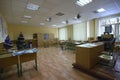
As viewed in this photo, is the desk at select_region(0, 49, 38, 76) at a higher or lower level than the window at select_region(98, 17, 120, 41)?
lower

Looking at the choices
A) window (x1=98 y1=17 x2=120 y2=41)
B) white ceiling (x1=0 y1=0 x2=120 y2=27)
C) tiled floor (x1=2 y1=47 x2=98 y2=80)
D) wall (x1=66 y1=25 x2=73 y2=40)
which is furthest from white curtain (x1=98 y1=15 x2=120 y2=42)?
tiled floor (x1=2 y1=47 x2=98 y2=80)

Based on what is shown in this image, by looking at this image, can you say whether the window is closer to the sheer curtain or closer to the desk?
the sheer curtain

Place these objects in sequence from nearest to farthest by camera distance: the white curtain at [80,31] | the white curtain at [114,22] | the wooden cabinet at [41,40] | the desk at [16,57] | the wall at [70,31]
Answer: the desk at [16,57], the white curtain at [114,22], the white curtain at [80,31], the wooden cabinet at [41,40], the wall at [70,31]

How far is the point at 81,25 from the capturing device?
845 centimetres

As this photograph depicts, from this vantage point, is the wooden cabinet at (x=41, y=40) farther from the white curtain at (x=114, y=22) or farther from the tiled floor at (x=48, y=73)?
the white curtain at (x=114, y=22)

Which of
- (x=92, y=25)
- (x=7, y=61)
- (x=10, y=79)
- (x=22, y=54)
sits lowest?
(x=10, y=79)

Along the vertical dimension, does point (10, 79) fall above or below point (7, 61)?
below

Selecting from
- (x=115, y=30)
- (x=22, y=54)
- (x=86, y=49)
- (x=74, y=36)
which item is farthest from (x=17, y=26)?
(x=115, y=30)

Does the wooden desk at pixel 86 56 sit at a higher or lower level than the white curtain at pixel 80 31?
lower

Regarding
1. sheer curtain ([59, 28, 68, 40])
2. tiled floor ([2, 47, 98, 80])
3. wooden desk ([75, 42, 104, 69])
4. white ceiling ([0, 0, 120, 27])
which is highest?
white ceiling ([0, 0, 120, 27])

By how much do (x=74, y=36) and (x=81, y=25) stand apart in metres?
1.66

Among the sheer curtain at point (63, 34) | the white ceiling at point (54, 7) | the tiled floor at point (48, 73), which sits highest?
the white ceiling at point (54, 7)

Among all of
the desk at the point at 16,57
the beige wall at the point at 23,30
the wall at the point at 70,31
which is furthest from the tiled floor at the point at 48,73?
the beige wall at the point at 23,30

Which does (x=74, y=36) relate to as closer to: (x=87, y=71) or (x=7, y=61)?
(x=87, y=71)
